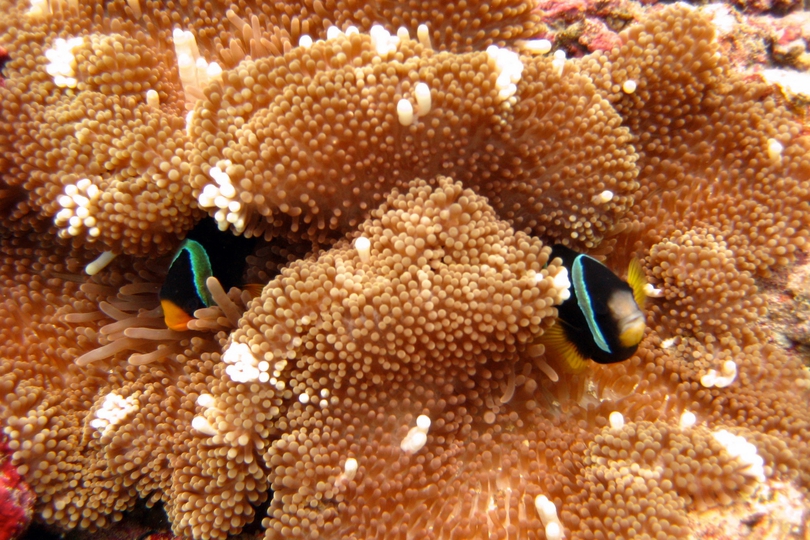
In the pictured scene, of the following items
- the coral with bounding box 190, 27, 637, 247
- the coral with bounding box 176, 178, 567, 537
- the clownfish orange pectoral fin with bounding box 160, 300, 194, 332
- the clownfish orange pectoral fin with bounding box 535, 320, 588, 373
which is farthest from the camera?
the clownfish orange pectoral fin with bounding box 160, 300, 194, 332

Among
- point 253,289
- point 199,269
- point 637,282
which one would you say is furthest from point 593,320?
point 199,269

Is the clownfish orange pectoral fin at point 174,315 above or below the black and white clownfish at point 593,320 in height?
above

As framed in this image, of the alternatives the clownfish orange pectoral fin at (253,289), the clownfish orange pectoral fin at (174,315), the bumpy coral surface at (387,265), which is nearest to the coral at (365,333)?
the bumpy coral surface at (387,265)

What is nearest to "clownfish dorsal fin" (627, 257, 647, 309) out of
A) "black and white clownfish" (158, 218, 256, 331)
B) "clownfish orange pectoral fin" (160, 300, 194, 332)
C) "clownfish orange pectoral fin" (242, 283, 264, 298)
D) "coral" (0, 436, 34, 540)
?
"clownfish orange pectoral fin" (242, 283, 264, 298)

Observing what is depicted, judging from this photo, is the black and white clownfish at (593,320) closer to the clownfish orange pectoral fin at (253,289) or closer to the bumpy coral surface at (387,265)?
the bumpy coral surface at (387,265)

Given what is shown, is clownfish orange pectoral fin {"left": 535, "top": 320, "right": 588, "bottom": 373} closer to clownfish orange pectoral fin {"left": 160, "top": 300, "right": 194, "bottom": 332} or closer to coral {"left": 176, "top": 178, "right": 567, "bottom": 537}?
coral {"left": 176, "top": 178, "right": 567, "bottom": 537}

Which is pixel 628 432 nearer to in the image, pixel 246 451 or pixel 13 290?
pixel 246 451
